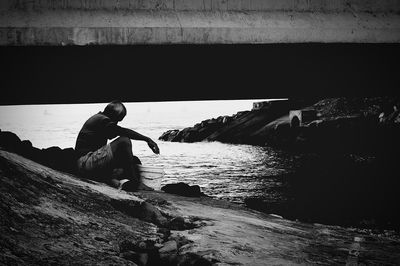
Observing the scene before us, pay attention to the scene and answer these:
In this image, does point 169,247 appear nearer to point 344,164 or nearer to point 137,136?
point 137,136

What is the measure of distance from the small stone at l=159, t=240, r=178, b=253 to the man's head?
125 centimetres

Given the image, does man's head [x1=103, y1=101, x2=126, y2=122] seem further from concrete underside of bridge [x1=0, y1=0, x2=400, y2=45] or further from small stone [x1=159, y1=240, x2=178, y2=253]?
small stone [x1=159, y1=240, x2=178, y2=253]

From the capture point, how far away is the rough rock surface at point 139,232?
191 centimetres

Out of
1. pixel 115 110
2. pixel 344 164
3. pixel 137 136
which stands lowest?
pixel 344 164

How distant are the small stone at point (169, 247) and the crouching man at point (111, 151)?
84 centimetres

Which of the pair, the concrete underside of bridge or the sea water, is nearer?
the concrete underside of bridge

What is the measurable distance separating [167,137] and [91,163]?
2.66ft

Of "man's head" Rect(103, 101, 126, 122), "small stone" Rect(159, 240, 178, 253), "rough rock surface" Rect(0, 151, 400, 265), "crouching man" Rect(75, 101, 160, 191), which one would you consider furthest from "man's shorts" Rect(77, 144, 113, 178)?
"small stone" Rect(159, 240, 178, 253)

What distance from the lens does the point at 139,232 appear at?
7.61 ft

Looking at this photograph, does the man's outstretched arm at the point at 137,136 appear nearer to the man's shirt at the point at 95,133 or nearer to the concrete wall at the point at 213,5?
the man's shirt at the point at 95,133

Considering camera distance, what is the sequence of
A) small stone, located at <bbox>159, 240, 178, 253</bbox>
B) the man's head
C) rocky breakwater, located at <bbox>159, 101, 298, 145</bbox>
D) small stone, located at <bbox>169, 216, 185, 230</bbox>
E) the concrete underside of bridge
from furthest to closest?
rocky breakwater, located at <bbox>159, 101, 298, 145</bbox> → the man's head → small stone, located at <bbox>169, 216, 185, 230</bbox> → small stone, located at <bbox>159, 240, 178, 253</bbox> → the concrete underside of bridge

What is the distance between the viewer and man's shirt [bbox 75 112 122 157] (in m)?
2.98

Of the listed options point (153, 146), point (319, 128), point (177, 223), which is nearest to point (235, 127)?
point (319, 128)

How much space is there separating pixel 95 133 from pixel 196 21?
163 centimetres
